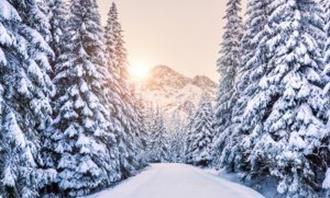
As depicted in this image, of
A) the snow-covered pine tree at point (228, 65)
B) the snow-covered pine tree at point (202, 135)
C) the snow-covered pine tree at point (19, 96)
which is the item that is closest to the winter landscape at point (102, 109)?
the snow-covered pine tree at point (19, 96)

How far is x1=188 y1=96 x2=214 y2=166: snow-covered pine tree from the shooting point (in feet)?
190

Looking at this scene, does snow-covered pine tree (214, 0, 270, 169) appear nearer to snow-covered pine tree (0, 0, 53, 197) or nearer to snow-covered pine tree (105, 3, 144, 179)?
snow-covered pine tree (105, 3, 144, 179)

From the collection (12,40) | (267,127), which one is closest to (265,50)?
(267,127)

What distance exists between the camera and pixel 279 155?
20.3 meters

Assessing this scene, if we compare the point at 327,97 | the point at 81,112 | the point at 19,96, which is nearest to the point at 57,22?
the point at 81,112

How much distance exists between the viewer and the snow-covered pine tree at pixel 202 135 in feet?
190

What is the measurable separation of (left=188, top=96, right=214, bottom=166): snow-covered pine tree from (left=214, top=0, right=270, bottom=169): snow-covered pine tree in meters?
25.1

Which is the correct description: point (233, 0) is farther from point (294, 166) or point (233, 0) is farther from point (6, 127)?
point (6, 127)

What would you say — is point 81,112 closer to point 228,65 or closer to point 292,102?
point 292,102

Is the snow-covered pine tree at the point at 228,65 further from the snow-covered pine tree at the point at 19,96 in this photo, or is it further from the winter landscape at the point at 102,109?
the snow-covered pine tree at the point at 19,96

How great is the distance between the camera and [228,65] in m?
37.2

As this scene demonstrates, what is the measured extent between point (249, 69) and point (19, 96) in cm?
1774

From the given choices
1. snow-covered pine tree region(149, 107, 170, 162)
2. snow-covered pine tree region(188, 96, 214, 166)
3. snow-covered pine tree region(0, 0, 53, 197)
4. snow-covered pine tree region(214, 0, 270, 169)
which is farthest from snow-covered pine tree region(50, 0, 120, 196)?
snow-covered pine tree region(149, 107, 170, 162)

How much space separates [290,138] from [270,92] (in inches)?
138
